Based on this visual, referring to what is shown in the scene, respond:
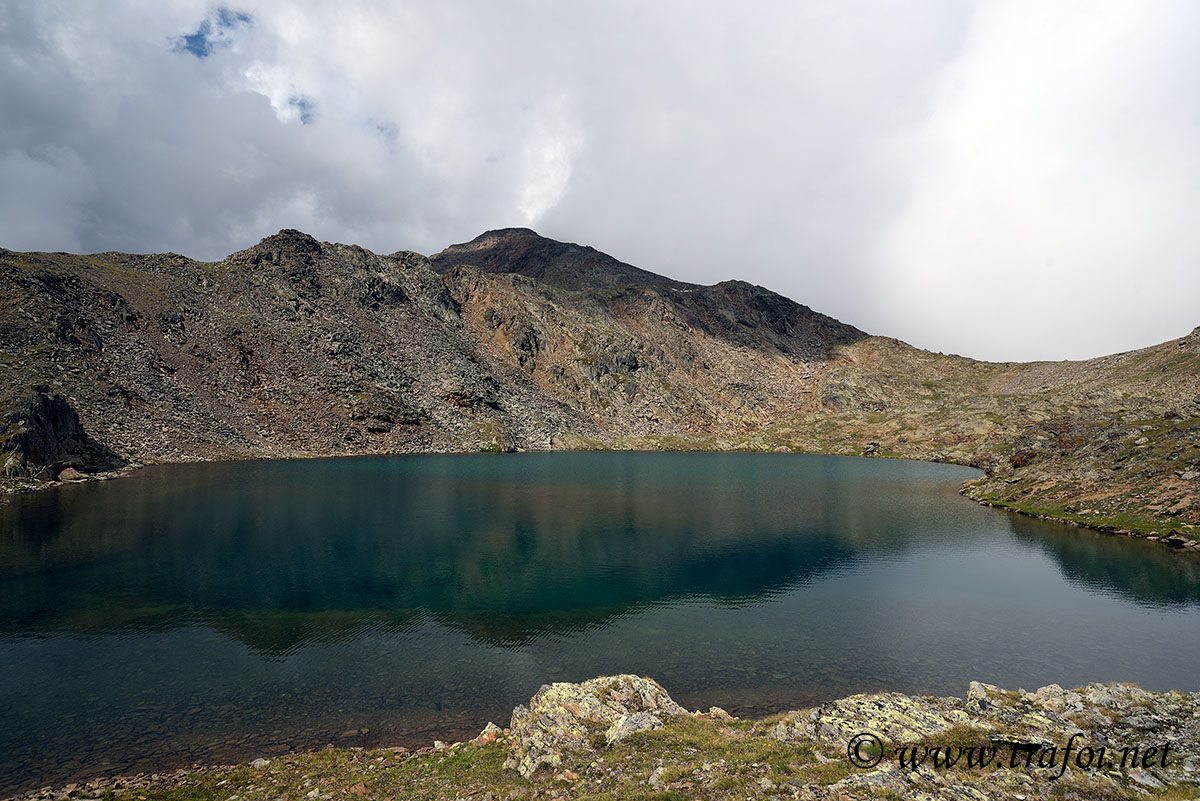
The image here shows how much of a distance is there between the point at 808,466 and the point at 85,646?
466 ft

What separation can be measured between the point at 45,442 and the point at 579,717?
347 ft

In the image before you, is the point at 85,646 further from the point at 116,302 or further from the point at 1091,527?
the point at 116,302

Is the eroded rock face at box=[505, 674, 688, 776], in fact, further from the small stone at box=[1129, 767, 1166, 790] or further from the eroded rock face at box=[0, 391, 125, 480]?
the eroded rock face at box=[0, 391, 125, 480]

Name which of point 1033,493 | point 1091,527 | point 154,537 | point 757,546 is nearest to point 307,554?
point 154,537

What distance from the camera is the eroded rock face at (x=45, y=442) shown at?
75062 mm

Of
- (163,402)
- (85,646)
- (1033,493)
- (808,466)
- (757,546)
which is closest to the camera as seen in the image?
(85,646)

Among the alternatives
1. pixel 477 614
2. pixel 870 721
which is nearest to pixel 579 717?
pixel 870 721

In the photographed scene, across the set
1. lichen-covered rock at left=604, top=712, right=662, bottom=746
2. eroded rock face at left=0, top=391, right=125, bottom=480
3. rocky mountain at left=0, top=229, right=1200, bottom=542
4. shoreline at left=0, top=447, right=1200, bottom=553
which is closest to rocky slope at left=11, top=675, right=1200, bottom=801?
lichen-covered rock at left=604, top=712, right=662, bottom=746

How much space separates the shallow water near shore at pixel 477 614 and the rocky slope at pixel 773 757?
379cm

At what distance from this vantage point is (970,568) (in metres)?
49.4

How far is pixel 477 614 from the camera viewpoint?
35969mm

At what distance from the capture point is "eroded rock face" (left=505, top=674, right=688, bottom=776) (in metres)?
17.5

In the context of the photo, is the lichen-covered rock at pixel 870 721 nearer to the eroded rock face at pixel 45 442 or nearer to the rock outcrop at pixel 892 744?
the rock outcrop at pixel 892 744

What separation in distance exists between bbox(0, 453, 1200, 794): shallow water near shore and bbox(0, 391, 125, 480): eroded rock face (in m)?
12.9
